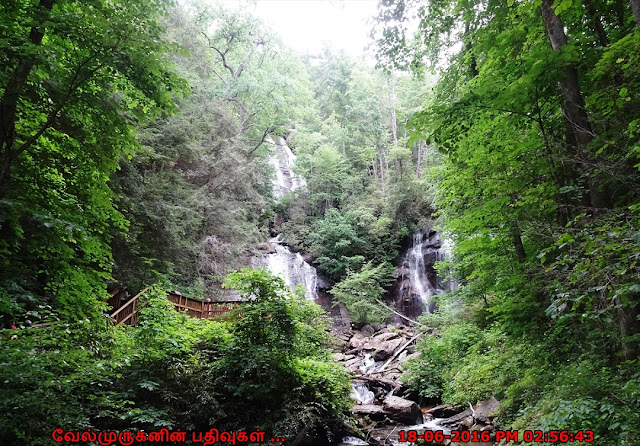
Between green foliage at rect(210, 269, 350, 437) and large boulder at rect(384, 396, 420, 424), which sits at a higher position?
green foliage at rect(210, 269, 350, 437)

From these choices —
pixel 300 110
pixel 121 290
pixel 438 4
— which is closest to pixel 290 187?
pixel 300 110

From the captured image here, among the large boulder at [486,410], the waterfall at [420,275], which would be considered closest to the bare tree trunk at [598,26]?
the large boulder at [486,410]

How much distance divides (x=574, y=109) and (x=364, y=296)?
59.1ft

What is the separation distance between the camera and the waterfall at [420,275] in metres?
21.6

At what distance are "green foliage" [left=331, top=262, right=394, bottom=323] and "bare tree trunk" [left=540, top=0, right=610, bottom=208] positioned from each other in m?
16.9

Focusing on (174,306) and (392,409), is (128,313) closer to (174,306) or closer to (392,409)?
(174,306)

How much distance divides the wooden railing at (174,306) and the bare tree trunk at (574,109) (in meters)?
6.45

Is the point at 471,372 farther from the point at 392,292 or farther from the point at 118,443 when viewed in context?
the point at 392,292

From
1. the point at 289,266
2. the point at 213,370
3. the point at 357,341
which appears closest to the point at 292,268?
the point at 289,266

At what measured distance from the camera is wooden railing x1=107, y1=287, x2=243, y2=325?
9086mm

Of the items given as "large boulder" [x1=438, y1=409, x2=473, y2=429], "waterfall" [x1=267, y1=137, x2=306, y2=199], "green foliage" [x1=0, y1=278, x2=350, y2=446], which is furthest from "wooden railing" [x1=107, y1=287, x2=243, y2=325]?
"waterfall" [x1=267, y1=137, x2=306, y2=199]

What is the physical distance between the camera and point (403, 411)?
8.31m

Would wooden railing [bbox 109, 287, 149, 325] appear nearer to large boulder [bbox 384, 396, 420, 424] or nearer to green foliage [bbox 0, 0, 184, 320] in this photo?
green foliage [bbox 0, 0, 184, 320]

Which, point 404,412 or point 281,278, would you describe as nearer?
point 281,278
